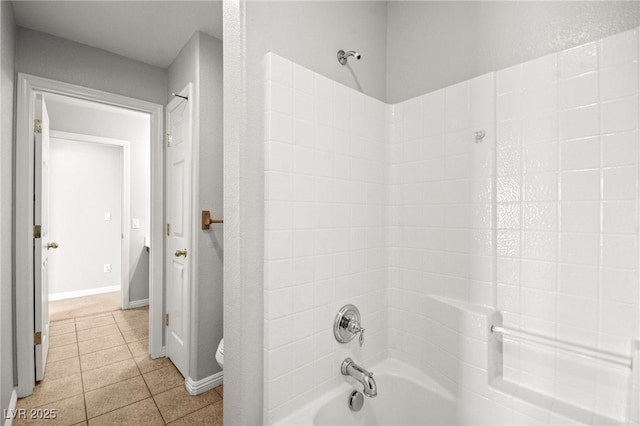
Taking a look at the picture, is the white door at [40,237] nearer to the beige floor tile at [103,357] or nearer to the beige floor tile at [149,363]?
the beige floor tile at [103,357]

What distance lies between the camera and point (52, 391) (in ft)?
6.88

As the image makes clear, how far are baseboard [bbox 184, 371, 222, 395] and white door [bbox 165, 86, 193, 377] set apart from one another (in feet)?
0.30

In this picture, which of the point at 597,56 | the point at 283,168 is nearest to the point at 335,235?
the point at 283,168

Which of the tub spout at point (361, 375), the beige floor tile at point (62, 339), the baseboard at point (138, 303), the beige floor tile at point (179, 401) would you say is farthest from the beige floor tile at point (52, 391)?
the tub spout at point (361, 375)

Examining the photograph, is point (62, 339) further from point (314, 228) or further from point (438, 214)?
point (438, 214)

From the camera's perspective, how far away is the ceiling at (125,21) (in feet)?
6.20

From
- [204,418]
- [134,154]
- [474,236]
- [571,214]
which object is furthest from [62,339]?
[571,214]

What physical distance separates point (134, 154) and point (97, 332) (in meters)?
2.25

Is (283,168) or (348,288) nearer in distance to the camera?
(283,168)

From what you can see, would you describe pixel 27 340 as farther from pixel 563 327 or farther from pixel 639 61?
pixel 639 61

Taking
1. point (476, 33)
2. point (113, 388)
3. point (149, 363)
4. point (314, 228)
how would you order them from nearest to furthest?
point (314, 228) < point (476, 33) < point (113, 388) < point (149, 363)

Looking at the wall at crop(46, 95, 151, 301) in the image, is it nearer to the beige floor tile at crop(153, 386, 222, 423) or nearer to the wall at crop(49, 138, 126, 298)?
the wall at crop(49, 138, 126, 298)

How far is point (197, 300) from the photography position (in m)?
2.11

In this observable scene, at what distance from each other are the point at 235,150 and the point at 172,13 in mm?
1543
